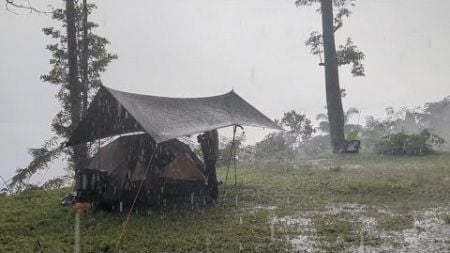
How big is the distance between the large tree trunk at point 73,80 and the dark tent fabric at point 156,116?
548 centimetres

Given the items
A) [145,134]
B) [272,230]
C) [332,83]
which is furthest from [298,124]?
[272,230]

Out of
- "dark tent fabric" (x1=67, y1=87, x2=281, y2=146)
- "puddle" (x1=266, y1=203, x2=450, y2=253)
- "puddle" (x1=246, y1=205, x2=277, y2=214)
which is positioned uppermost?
"dark tent fabric" (x1=67, y1=87, x2=281, y2=146)

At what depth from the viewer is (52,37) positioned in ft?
56.3

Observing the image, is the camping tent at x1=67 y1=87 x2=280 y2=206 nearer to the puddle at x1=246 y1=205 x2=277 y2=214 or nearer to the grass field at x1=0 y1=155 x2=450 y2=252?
the grass field at x1=0 y1=155 x2=450 y2=252

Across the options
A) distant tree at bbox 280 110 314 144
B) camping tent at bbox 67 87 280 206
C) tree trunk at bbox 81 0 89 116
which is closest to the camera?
camping tent at bbox 67 87 280 206

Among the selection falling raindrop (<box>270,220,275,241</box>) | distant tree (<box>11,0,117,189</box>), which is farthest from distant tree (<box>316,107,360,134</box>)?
falling raindrop (<box>270,220,275,241</box>)

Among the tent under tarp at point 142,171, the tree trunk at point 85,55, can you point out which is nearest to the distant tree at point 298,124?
the tree trunk at point 85,55

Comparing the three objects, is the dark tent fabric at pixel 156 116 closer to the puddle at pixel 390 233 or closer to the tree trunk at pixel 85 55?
the puddle at pixel 390 233

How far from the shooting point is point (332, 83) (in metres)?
20.5

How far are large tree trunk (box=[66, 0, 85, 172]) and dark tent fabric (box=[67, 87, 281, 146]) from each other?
548 cm

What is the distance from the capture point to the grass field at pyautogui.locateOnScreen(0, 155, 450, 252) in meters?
6.95

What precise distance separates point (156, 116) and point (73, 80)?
7.74 meters

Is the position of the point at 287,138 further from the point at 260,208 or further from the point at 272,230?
the point at 272,230

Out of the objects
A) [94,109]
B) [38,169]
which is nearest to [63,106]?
[38,169]
